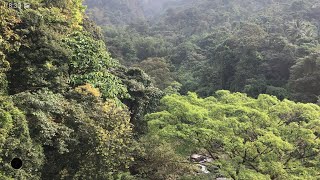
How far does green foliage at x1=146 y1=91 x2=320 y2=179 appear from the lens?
10.8 m

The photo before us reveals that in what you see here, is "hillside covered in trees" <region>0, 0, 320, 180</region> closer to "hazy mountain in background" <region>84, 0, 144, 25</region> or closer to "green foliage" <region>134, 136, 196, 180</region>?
"green foliage" <region>134, 136, 196, 180</region>

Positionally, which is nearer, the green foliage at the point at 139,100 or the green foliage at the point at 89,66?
the green foliage at the point at 89,66

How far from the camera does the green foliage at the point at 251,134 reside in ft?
35.4

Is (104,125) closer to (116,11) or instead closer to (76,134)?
(76,134)

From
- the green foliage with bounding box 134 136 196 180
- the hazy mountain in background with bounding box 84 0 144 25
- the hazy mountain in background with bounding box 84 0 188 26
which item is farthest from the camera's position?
the hazy mountain in background with bounding box 84 0 144 25

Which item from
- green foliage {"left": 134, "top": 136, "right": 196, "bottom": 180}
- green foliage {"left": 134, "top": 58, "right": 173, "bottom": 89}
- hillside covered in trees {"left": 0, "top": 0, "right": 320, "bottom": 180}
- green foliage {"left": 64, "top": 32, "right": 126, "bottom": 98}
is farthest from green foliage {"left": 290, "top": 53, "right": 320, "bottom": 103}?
green foliage {"left": 64, "top": 32, "right": 126, "bottom": 98}

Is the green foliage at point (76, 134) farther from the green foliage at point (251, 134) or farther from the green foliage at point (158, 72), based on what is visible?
the green foliage at point (158, 72)

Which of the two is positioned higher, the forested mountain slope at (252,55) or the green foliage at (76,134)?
the forested mountain slope at (252,55)

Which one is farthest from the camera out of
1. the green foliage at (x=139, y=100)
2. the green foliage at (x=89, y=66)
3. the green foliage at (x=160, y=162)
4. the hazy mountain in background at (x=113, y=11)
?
the hazy mountain in background at (x=113, y=11)

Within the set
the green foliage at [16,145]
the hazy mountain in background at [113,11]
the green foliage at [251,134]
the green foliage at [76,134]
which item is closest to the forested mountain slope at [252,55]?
the green foliage at [251,134]

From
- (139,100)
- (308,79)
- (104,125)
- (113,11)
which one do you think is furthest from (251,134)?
(113,11)

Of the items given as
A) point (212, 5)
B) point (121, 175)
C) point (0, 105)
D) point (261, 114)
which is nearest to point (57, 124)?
point (0, 105)

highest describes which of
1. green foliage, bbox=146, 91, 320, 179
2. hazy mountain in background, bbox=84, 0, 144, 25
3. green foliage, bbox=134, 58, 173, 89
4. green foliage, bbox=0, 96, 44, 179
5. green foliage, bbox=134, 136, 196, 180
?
hazy mountain in background, bbox=84, 0, 144, 25

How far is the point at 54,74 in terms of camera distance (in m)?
12.3
